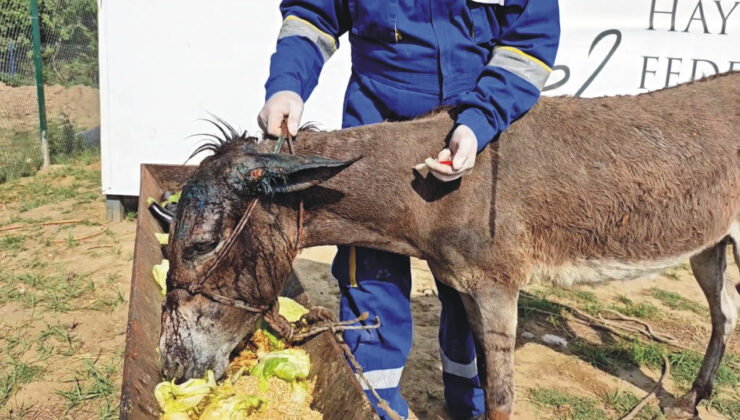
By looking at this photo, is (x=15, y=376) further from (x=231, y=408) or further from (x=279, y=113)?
(x=279, y=113)

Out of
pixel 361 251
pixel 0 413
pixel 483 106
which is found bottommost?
pixel 0 413

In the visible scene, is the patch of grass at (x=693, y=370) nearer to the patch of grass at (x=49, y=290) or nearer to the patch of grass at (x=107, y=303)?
the patch of grass at (x=107, y=303)

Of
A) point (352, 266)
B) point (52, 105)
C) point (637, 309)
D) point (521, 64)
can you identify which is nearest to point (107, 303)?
point (352, 266)

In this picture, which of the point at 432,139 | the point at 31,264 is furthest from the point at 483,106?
the point at 31,264

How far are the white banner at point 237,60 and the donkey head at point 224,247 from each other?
4.35 meters

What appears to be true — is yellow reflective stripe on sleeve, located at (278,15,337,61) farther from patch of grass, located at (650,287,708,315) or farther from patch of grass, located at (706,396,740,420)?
patch of grass, located at (650,287,708,315)

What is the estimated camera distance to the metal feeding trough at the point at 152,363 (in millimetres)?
2457

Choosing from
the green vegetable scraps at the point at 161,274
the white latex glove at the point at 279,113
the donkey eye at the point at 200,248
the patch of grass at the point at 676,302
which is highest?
the white latex glove at the point at 279,113

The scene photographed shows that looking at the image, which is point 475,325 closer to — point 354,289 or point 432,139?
point 354,289

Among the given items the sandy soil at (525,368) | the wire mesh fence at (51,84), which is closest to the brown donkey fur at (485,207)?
the sandy soil at (525,368)

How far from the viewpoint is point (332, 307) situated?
17.6 ft

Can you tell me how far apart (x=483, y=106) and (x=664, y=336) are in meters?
3.53

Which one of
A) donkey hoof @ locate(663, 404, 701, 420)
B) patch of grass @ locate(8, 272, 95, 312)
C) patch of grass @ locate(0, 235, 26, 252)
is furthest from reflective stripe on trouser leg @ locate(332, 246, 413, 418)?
patch of grass @ locate(0, 235, 26, 252)

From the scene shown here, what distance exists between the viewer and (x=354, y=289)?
10.5 feet
